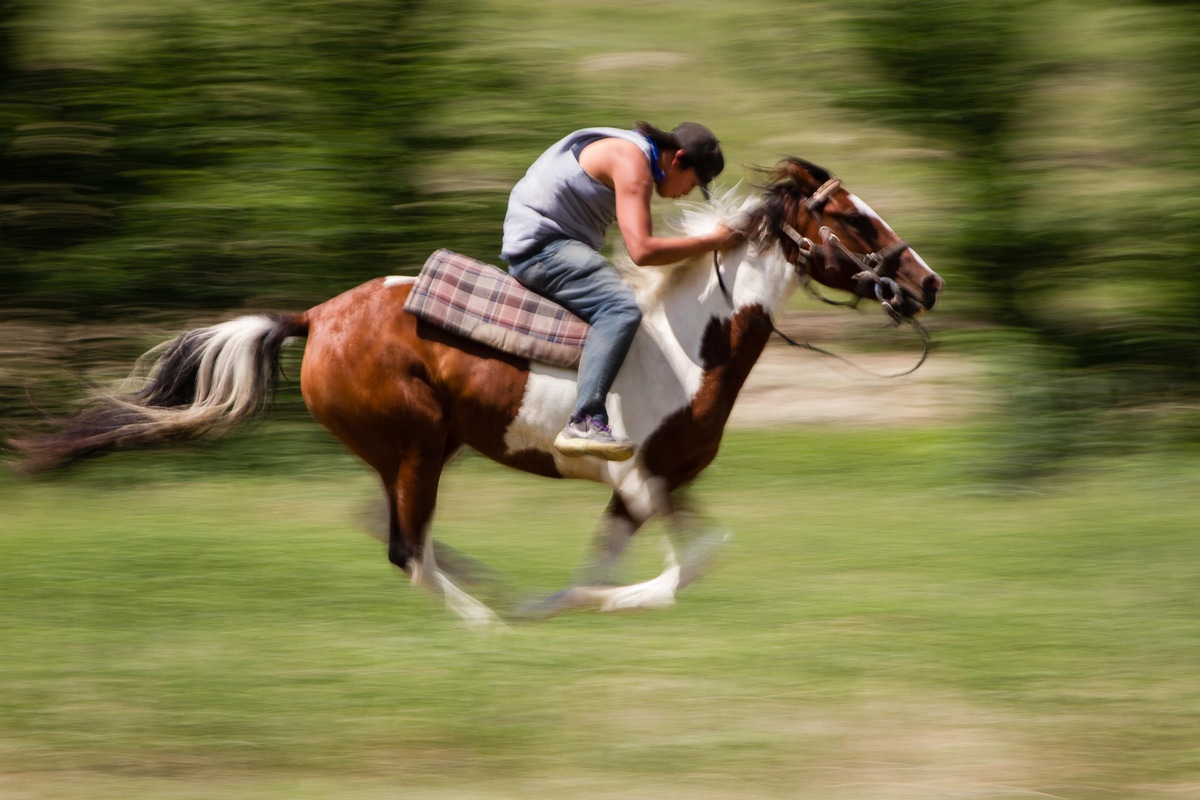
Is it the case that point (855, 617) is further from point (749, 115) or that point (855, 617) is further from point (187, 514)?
point (749, 115)

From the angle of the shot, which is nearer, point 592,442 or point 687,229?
point 592,442

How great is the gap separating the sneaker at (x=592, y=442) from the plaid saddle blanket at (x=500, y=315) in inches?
10.5

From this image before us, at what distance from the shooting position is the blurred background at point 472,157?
985 centimetres

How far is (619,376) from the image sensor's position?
19.4ft

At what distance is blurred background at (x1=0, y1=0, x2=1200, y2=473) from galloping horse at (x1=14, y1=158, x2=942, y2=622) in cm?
408

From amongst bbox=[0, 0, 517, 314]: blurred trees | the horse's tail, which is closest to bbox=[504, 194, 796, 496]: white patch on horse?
the horse's tail

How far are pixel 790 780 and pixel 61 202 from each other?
27.0 ft

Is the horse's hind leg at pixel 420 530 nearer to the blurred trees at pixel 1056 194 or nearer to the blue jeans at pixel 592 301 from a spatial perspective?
the blue jeans at pixel 592 301

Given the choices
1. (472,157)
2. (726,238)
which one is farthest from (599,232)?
(472,157)

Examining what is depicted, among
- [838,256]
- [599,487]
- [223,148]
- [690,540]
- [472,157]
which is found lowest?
[599,487]

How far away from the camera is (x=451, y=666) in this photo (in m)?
5.59

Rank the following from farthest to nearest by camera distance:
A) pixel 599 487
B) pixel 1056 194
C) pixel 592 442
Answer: pixel 1056 194
pixel 599 487
pixel 592 442

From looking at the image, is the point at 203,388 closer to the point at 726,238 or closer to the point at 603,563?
the point at 603,563

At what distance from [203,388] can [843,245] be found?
102 inches
